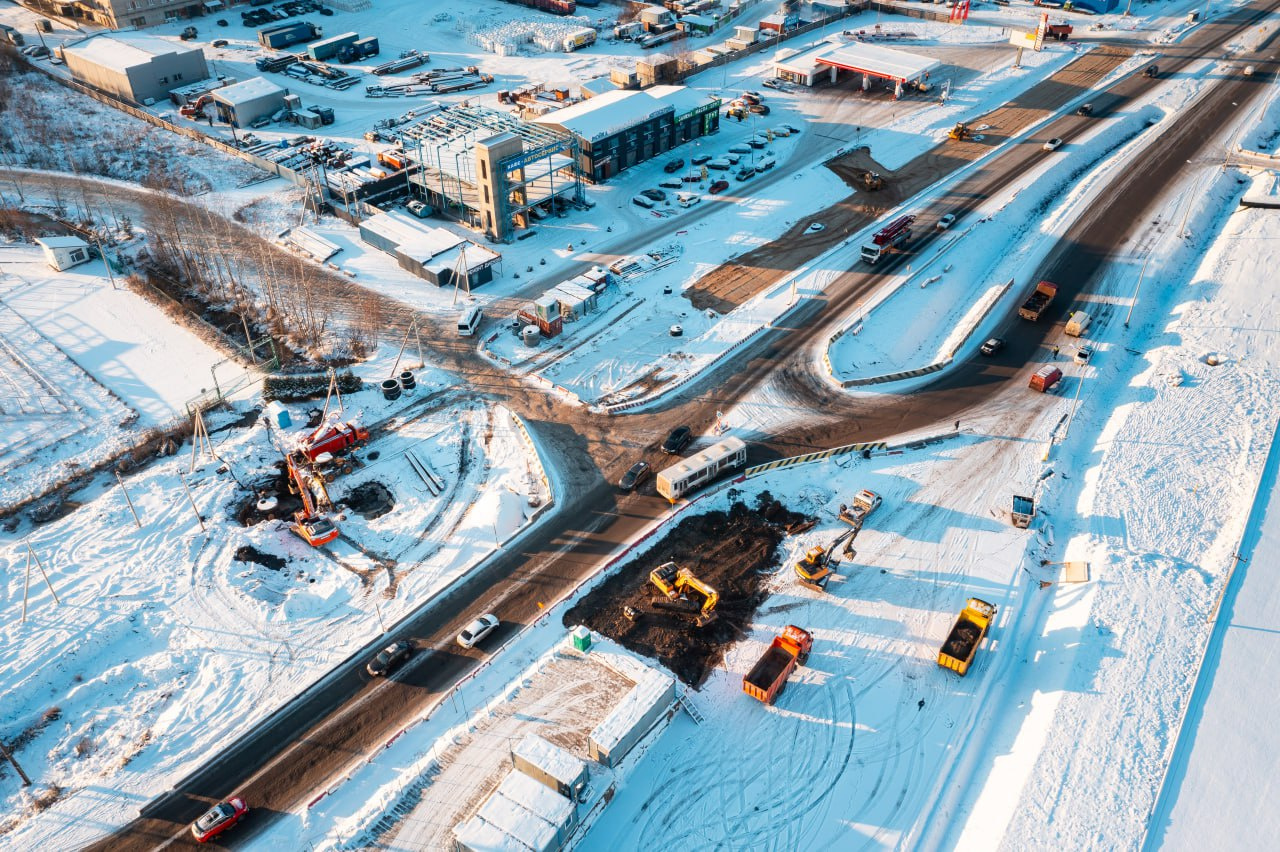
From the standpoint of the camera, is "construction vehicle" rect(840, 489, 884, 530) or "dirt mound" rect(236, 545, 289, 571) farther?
"construction vehicle" rect(840, 489, 884, 530)

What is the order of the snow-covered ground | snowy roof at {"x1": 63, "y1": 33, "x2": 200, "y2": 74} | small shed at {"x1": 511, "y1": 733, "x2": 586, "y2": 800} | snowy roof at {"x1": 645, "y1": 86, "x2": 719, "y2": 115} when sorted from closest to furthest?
small shed at {"x1": 511, "y1": 733, "x2": 586, "y2": 800}
the snow-covered ground
snowy roof at {"x1": 645, "y1": 86, "x2": 719, "y2": 115}
snowy roof at {"x1": 63, "y1": 33, "x2": 200, "y2": 74}

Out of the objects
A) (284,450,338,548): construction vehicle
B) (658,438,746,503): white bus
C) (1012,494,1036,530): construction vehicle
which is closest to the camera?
(284,450,338,548): construction vehicle

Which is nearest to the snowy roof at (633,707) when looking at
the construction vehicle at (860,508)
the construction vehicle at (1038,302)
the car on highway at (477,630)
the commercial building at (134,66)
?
the car on highway at (477,630)

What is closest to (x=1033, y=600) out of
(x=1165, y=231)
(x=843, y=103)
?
(x=1165, y=231)

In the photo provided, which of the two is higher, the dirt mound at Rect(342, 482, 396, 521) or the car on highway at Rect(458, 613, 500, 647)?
the dirt mound at Rect(342, 482, 396, 521)

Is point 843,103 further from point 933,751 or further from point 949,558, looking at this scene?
point 933,751

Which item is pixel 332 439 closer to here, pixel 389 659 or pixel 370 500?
pixel 370 500

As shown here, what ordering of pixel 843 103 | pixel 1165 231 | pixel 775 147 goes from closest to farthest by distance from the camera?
pixel 1165 231 → pixel 775 147 → pixel 843 103

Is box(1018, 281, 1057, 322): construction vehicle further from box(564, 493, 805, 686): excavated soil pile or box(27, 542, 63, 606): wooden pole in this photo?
box(27, 542, 63, 606): wooden pole

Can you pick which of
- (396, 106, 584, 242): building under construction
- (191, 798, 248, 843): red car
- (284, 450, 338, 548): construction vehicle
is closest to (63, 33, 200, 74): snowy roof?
(396, 106, 584, 242): building under construction
